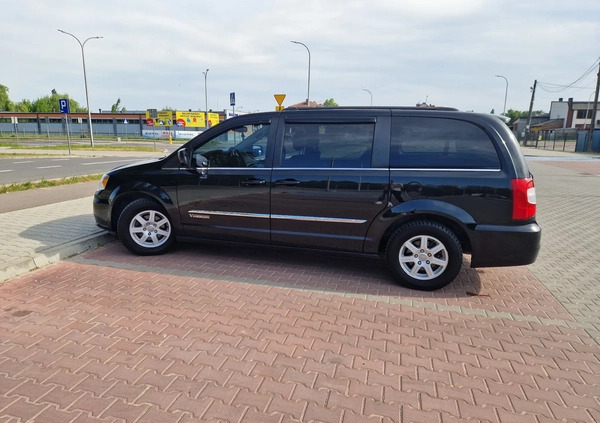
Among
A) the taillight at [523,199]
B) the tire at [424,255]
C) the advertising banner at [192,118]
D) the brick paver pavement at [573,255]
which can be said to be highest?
the advertising banner at [192,118]

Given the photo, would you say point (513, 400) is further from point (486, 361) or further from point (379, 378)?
point (379, 378)

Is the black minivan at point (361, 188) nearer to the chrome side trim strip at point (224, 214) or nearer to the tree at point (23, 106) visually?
the chrome side trim strip at point (224, 214)

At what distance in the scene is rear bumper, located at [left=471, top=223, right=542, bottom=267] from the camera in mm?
3932

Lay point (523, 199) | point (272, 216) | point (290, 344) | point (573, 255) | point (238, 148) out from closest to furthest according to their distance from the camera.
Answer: point (290, 344) → point (523, 199) → point (272, 216) → point (238, 148) → point (573, 255)

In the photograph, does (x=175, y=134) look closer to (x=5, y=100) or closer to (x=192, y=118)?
(x=192, y=118)

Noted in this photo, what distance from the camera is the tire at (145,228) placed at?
5.06 metres

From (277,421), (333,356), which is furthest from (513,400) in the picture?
(277,421)

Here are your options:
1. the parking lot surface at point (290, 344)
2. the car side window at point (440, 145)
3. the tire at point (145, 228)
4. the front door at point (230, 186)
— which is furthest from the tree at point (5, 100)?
the car side window at point (440, 145)

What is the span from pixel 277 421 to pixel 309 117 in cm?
314

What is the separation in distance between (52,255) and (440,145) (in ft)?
15.2

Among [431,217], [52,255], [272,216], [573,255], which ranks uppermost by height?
[431,217]

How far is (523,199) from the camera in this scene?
12.7ft

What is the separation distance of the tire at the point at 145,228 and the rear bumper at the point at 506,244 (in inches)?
140

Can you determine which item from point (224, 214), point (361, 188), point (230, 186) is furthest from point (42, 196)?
point (361, 188)
